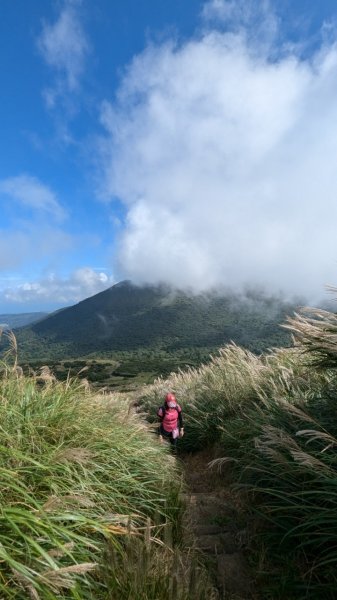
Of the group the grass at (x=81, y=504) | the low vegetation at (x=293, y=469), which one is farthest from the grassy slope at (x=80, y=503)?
the low vegetation at (x=293, y=469)

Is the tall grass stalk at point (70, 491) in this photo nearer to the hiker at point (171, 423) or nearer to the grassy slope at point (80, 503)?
the grassy slope at point (80, 503)

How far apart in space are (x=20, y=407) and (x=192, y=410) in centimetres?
548

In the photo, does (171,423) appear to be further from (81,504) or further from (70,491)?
(70,491)

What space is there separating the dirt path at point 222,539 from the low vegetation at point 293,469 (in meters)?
0.14

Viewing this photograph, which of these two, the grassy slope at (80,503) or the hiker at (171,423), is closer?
the grassy slope at (80,503)

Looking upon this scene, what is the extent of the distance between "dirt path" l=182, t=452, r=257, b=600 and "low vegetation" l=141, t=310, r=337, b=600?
0.46 ft

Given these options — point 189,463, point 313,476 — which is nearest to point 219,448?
point 189,463

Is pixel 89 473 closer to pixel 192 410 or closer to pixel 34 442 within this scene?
pixel 34 442

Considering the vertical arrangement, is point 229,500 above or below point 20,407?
below

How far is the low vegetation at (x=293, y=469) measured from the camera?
3.04 metres

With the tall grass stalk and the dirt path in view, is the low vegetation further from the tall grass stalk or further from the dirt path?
the tall grass stalk

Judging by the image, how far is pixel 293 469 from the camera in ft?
12.1

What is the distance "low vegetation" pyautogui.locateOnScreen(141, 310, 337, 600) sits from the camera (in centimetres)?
304

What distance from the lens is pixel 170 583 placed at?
2.23 m
